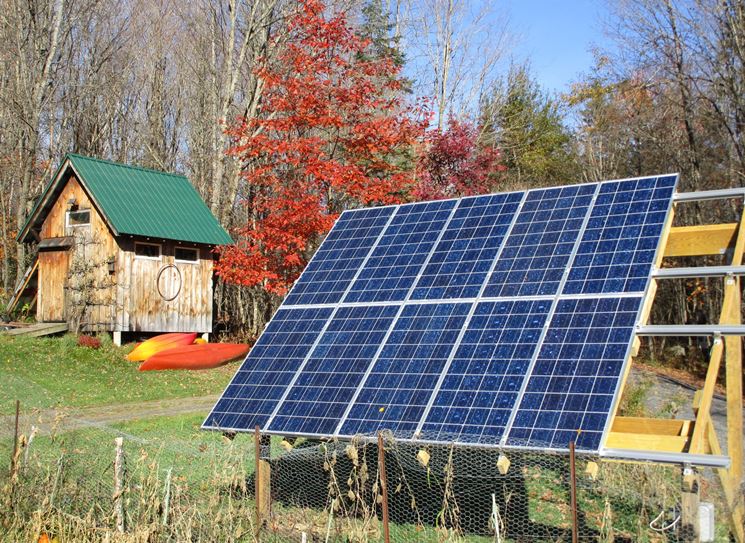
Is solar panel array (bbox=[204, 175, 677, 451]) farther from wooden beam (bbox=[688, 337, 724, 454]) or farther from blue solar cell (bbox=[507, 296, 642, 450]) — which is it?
wooden beam (bbox=[688, 337, 724, 454])

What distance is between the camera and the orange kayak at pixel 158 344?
83.7ft

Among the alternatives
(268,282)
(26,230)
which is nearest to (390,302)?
(268,282)

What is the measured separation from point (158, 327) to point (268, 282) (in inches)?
201

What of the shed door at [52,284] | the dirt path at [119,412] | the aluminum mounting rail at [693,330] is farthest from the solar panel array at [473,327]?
the shed door at [52,284]

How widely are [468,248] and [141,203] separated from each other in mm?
19330

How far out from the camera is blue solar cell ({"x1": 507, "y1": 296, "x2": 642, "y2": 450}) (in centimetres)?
803

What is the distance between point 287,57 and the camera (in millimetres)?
27094

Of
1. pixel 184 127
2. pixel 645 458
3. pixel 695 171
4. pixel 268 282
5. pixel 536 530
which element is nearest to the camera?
pixel 645 458

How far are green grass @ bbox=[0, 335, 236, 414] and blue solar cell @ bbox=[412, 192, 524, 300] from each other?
10.2 m

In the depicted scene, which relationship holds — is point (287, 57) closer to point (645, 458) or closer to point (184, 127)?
point (645, 458)

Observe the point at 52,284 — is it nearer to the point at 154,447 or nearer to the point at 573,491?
the point at 154,447

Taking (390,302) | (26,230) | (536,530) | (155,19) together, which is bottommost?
(536,530)

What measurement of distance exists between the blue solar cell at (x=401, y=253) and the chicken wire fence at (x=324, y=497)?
2076 millimetres

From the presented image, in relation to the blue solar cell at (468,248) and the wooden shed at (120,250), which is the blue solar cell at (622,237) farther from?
the wooden shed at (120,250)
